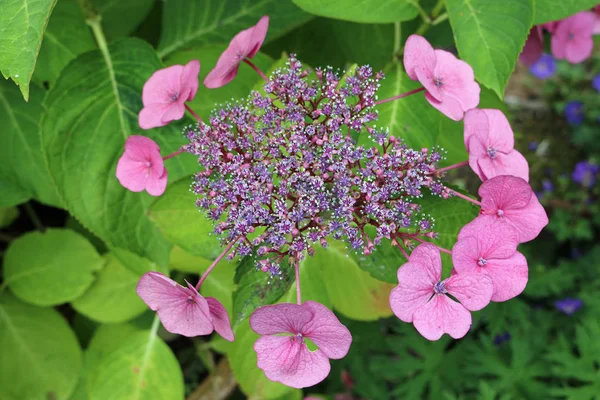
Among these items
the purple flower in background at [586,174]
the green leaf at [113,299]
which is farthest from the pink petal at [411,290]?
the purple flower in background at [586,174]

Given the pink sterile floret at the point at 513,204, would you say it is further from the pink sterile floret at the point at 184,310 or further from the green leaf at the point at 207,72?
the green leaf at the point at 207,72

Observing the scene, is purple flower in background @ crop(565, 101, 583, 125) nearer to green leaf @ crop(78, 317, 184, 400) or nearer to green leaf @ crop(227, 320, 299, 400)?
green leaf @ crop(227, 320, 299, 400)

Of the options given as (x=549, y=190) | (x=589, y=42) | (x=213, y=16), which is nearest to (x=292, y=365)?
(x=213, y=16)

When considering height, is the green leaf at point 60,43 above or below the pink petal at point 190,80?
below

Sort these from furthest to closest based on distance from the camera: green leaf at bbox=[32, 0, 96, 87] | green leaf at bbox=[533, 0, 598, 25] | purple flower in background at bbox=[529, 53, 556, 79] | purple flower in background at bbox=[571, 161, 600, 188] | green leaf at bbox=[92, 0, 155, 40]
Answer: purple flower in background at bbox=[529, 53, 556, 79], purple flower in background at bbox=[571, 161, 600, 188], green leaf at bbox=[92, 0, 155, 40], green leaf at bbox=[32, 0, 96, 87], green leaf at bbox=[533, 0, 598, 25]

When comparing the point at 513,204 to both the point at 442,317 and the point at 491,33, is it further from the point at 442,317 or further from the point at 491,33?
the point at 491,33

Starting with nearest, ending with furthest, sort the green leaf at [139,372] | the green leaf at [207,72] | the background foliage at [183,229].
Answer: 1. the background foliage at [183,229]
2. the green leaf at [207,72]
3. the green leaf at [139,372]

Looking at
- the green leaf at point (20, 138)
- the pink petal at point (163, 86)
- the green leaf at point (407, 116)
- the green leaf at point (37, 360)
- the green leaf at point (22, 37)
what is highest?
the green leaf at point (22, 37)

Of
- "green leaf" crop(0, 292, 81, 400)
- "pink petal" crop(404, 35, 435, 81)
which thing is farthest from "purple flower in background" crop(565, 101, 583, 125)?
"green leaf" crop(0, 292, 81, 400)
